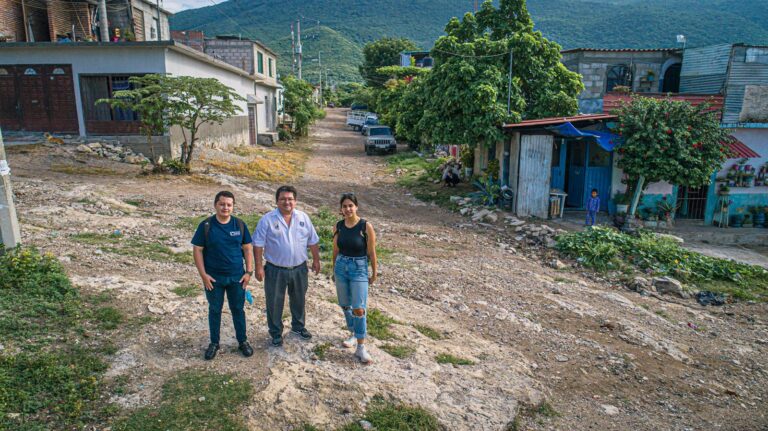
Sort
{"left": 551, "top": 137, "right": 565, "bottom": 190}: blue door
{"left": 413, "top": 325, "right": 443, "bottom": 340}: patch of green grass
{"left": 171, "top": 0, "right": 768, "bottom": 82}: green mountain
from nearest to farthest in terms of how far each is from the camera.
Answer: {"left": 413, "top": 325, "right": 443, "bottom": 340}: patch of green grass → {"left": 551, "top": 137, "right": 565, "bottom": 190}: blue door → {"left": 171, "top": 0, "right": 768, "bottom": 82}: green mountain

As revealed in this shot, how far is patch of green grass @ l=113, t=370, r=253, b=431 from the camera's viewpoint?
3523 millimetres

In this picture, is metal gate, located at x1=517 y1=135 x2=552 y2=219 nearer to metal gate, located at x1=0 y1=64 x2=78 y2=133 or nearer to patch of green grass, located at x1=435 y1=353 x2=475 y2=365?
patch of green grass, located at x1=435 y1=353 x2=475 y2=365

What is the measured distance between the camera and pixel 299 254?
4516mm

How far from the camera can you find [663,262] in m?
9.22

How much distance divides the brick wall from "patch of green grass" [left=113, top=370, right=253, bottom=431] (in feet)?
63.9

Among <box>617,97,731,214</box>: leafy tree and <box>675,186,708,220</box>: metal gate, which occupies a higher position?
<box>617,97,731,214</box>: leafy tree

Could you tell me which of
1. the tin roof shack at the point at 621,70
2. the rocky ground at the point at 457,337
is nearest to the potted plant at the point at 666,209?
the rocky ground at the point at 457,337

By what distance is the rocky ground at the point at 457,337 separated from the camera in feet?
13.8

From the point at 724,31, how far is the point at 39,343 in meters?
66.5

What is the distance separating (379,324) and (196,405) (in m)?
2.28

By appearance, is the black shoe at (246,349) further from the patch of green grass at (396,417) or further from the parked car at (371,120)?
the parked car at (371,120)

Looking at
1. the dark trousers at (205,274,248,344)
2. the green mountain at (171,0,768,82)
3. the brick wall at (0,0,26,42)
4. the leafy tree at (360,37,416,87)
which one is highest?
the green mountain at (171,0,768,82)

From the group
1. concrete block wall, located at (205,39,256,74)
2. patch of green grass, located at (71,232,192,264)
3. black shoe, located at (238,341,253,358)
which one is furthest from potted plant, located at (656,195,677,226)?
concrete block wall, located at (205,39,256,74)

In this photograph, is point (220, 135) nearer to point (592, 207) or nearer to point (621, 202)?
point (592, 207)
